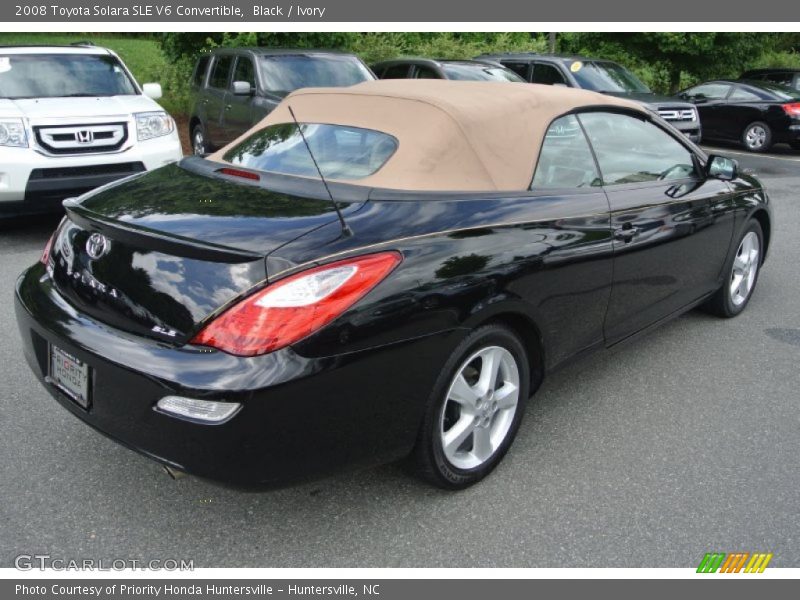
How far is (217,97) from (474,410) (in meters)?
8.47

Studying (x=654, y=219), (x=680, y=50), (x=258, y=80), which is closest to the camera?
(x=654, y=219)

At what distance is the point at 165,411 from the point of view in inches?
94.0

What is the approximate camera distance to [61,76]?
739cm

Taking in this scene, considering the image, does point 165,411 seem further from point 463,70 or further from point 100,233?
point 463,70

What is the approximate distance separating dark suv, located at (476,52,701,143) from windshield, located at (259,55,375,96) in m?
4.37

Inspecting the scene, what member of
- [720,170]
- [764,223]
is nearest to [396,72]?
[764,223]

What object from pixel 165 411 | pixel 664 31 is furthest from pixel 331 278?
pixel 664 31

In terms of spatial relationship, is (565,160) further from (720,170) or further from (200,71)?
(200,71)

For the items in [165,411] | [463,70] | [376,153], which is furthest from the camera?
[463,70]

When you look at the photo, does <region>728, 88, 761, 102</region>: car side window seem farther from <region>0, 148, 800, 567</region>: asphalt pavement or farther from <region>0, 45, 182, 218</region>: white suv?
<region>0, 148, 800, 567</region>: asphalt pavement

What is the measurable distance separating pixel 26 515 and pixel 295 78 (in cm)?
763

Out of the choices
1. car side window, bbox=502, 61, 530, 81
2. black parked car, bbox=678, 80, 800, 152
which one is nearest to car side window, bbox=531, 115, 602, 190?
car side window, bbox=502, 61, 530, 81

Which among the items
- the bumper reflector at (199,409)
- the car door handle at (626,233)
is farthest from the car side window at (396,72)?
the bumper reflector at (199,409)

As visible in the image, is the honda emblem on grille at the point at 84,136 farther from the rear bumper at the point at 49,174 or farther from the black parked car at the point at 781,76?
the black parked car at the point at 781,76
